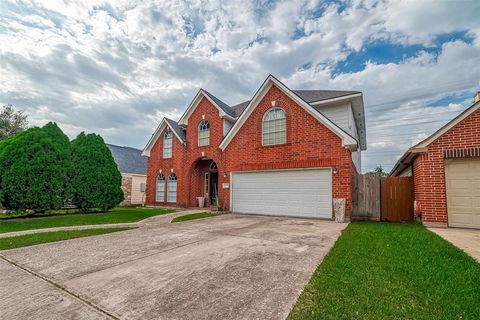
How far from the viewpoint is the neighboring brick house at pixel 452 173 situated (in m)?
7.61

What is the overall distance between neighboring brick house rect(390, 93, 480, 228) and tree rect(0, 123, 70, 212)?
613 inches

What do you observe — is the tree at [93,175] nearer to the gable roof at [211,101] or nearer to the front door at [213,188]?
the gable roof at [211,101]

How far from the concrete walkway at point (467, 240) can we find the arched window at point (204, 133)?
12.6m

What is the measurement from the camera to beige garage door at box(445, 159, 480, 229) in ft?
24.7

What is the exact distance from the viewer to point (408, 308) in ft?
7.84

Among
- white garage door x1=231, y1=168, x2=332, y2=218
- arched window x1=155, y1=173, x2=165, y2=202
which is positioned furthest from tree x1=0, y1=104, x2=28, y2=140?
white garage door x1=231, y1=168, x2=332, y2=218

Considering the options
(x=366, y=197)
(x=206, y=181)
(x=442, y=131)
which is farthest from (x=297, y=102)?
(x=206, y=181)

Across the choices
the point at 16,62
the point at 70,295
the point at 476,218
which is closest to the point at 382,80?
the point at 476,218

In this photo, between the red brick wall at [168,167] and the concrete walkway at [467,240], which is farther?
the red brick wall at [168,167]

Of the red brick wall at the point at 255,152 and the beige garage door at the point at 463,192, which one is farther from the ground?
the red brick wall at the point at 255,152

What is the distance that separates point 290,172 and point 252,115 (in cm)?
397

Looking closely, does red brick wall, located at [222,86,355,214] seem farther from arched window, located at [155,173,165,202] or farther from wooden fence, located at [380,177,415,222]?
arched window, located at [155,173,165,202]

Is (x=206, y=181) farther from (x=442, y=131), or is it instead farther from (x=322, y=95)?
(x=442, y=131)

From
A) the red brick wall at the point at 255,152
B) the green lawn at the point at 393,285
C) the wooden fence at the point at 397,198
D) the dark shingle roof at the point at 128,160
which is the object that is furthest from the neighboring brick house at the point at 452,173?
the dark shingle roof at the point at 128,160
